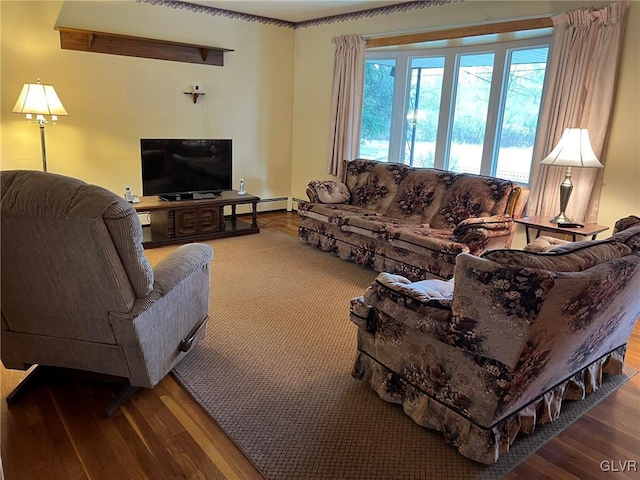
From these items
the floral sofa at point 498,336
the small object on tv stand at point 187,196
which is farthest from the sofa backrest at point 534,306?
the small object on tv stand at point 187,196

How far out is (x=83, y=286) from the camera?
185 cm

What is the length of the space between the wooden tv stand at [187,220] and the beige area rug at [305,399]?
1.27 meters

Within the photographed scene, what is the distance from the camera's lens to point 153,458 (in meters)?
1.84

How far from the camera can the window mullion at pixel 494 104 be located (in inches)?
170

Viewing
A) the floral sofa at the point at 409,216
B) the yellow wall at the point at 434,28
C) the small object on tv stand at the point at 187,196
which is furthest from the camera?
the small object on tv stand at the point at 187,196

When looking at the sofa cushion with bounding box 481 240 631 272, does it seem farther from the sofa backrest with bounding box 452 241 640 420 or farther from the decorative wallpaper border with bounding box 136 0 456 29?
the decorative wallpaper border with bounding box 136 0 456 29

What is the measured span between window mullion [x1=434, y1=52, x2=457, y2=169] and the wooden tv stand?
2149mm

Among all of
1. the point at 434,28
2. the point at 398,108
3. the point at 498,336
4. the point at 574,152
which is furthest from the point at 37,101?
the point at 574,152

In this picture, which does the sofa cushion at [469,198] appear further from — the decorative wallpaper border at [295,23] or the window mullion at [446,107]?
the decorative wallpaper border at [295,23]

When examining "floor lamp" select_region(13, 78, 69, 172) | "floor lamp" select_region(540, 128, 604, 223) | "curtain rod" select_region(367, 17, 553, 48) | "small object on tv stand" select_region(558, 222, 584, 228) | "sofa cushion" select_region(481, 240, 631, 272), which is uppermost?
"curtain rod" select_region(367, 17, 553, 48)

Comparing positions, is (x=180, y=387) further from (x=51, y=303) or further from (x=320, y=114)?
(x=320, y=114)

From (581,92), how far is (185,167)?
3787 millimetres

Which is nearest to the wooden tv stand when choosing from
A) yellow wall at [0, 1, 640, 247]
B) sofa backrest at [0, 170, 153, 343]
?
yellow wall at [0, 1, 640, 247]

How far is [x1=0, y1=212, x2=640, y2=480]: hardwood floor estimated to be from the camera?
5.85 ft
